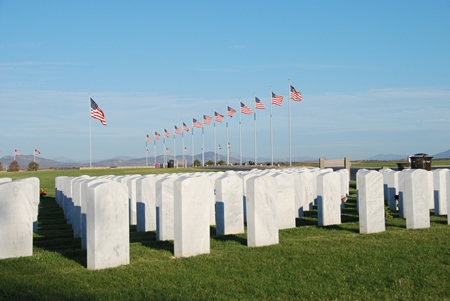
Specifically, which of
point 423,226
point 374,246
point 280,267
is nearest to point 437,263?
point 374,246

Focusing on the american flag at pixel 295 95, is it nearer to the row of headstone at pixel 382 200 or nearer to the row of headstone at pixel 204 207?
the row of headstone at pixel 204 207

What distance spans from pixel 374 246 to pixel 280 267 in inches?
81.0

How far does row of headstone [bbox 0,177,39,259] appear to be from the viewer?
7879 millimetres

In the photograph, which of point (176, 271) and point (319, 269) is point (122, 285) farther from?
point (319, 269)

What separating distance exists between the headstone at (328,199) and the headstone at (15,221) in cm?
580

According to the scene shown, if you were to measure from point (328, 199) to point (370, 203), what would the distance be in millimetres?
1282

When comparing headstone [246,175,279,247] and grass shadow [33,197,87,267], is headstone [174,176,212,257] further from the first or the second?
grass shadow [33,197,87,267]

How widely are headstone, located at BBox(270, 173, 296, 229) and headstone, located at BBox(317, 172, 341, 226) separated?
22.5 inches

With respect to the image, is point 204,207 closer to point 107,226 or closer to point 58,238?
point 107,226

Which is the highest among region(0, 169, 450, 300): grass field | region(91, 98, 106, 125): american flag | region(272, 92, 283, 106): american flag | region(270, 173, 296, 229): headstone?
region(272, 92, 283, 106): american flag

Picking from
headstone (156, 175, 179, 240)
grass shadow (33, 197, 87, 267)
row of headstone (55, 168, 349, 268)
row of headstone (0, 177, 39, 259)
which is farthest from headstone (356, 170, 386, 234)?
row of headstone (0, 177, 39, 259)

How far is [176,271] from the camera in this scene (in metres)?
6.93

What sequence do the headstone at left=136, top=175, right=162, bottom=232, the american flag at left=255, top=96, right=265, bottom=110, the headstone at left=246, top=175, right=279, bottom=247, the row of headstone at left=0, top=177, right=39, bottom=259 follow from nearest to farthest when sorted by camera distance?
the row of headstone at left=0, top=177, right=39, bottom=259 → the headstone at left=246, top=175, right=279, bottom=247 → the headstone at left=136, top=175, right=162, bottom=232 → the american flag at left=255, top=96, right=265, bottom=110

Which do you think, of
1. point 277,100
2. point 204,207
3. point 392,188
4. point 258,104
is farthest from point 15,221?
point 258,104
